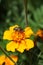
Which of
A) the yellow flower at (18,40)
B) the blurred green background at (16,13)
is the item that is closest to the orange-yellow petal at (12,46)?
the yellow flower at (18,40)

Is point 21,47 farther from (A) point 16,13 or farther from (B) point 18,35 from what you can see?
(A) point 16,13

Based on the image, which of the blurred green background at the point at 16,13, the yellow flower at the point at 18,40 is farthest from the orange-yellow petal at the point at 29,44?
the blurred green background at the point at 16,13

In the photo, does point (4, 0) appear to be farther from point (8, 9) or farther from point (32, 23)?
point (32, 23)

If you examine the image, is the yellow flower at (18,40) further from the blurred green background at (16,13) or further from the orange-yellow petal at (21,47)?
the blurred green background at (16,13)

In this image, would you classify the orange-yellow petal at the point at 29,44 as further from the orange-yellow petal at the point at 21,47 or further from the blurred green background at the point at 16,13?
the blurred green background at the point at 16,13

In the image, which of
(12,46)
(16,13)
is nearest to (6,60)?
(12,46)

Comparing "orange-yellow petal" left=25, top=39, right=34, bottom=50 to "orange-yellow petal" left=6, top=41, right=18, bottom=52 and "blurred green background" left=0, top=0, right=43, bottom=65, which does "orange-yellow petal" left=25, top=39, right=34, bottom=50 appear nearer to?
"orange-yellow petal" left=6, top=41, right=18, bottom=52

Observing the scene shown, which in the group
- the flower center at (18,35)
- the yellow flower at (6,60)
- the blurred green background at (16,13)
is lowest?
the blurred green background at (16,13)

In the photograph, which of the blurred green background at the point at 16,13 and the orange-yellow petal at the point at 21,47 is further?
the blurred green background at the point at 16,13

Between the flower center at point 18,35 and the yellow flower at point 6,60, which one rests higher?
the flower center at point 18,35
